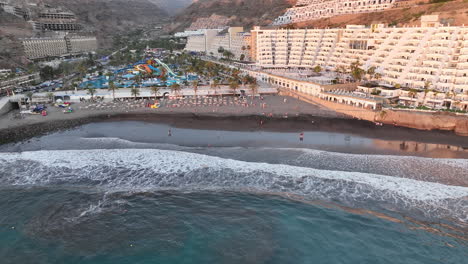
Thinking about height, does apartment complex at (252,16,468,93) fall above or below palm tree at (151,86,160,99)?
above

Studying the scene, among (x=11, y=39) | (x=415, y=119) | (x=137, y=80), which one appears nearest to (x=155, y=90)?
(x=137, y=80)

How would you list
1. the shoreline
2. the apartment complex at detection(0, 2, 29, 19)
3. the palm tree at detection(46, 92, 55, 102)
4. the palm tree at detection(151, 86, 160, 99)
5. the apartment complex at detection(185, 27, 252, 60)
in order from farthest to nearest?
the apartment complex at detection(0, 2, 29, 19)
the apartment complex at detection(185, 27, 252, 60)
the palm tree at detection(151, 86, 160, 99)
the palm tree at detection(46, 92, 55, 102)
the shoreline

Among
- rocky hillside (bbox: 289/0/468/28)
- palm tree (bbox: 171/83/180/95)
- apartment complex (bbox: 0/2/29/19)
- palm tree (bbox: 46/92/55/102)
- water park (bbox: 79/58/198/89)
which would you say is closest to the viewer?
palm tree (bbox: 46/92/55/102)

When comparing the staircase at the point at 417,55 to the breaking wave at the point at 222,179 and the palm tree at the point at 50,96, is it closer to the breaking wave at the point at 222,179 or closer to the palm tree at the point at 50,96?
the breaking wave at the point at 222,179

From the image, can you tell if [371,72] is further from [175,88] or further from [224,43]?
[224,43]

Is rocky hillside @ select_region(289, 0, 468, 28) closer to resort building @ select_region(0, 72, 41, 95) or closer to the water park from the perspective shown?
the water park

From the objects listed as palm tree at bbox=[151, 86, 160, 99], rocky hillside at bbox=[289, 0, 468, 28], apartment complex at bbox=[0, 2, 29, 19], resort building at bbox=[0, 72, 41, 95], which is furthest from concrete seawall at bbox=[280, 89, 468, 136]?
apartment complex at bbox=[0, 2, 29, 19]

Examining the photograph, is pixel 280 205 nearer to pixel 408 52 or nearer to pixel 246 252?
pixel 246 252
